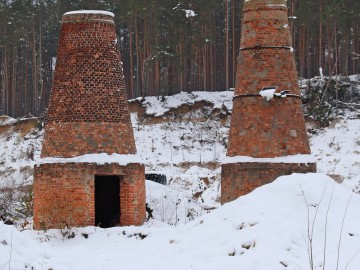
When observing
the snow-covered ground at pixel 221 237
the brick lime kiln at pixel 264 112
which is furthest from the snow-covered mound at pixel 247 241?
the brick lime kiln at pixel 264 112

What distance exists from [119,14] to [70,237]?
35375 mm

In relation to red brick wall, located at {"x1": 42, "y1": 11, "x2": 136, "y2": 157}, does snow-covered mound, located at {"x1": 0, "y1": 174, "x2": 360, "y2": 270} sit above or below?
below

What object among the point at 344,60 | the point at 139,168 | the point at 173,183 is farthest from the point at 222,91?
the point at 139,168

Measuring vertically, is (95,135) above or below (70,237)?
above

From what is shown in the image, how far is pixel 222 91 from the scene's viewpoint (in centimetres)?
5306

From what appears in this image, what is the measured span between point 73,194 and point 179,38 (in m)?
32.3

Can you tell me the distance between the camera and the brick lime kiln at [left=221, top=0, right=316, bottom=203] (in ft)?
67.8

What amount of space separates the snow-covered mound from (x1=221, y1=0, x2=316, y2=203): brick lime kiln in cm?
346

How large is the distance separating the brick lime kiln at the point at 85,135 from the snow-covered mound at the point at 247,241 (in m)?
1.92

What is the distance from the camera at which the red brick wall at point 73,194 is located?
64.3 feet

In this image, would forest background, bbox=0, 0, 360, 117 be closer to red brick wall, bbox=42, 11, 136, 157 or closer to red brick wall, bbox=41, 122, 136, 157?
red brick wall, bbox=42, 11, 136, 157

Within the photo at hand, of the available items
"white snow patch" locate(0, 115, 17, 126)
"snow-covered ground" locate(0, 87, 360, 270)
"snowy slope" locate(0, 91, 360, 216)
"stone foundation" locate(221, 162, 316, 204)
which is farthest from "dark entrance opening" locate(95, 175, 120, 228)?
"white snow patch" locate(0, 115, 17, 126)

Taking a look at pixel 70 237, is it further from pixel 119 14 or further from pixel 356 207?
pixel 119 14

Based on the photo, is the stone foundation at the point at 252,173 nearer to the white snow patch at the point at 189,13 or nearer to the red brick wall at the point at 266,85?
the red brick wall at the point at 266,85
